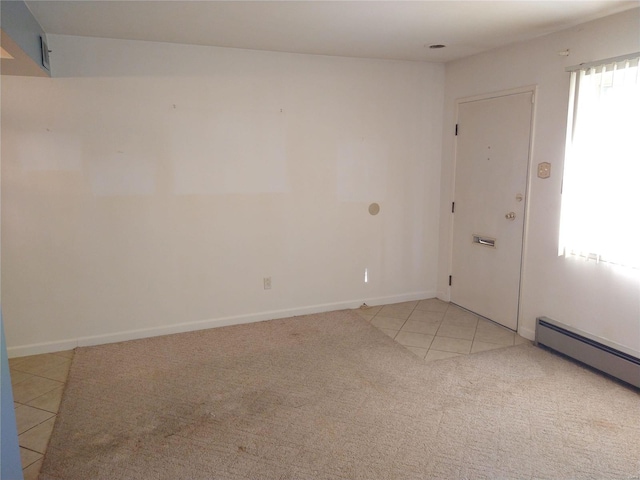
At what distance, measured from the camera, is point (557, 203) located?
3176 millimetres

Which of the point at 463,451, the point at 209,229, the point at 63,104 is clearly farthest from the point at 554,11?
the point at 63,104

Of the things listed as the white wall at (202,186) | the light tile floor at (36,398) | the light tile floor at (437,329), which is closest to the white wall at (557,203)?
the light tile floor at (437,329)

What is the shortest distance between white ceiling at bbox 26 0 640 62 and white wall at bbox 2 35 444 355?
31 centimetres

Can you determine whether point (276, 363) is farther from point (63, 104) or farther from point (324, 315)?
point (63, 104)

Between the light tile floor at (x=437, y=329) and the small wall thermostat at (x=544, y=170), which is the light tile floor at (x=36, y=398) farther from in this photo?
the small wall thermostat at (x=544, y=170)

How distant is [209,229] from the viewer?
12.0ft

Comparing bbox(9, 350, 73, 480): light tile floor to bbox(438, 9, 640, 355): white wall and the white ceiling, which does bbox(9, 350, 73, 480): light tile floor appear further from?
bbox(438, 9, 640, 355): white wall

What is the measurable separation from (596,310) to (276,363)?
2.32 metres

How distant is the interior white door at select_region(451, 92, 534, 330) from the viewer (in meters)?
3.51

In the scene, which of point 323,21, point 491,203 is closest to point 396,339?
point 491,203

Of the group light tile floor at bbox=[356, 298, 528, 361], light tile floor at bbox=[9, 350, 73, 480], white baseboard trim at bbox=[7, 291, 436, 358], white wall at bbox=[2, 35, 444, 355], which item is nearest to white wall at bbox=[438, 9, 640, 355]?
light tile floor at bbox=[356, 298, 528, 361]

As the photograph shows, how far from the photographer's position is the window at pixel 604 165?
103 inches

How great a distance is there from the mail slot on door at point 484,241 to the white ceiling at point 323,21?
166 centimetres

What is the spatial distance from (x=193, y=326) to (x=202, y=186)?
1.25 meters
